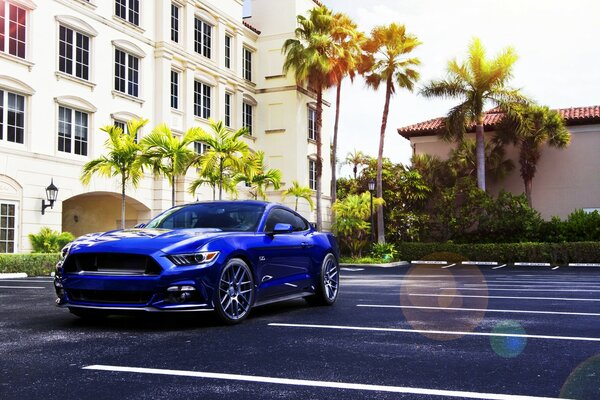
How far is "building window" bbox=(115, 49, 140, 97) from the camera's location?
2652 centimetres

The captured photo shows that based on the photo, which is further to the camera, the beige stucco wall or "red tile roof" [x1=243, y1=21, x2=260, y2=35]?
"red tile roof" [x1=243, y1=21, x2=260, y2=35]

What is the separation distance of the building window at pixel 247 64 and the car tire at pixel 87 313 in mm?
30527

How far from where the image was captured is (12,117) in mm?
21422

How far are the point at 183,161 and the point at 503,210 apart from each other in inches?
Answer: 682

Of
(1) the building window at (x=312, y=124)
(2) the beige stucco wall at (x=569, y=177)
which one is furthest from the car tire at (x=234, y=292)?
(1) the building window at (x=312, y=124)

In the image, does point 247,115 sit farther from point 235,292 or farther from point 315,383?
point 315,383

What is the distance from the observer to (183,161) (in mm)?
22281

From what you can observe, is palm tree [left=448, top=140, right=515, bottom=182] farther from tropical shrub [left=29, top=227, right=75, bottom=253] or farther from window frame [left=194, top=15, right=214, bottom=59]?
tropical shrub [left=29, top=227, right=75, bottom=253]

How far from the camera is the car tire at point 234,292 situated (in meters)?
7.01

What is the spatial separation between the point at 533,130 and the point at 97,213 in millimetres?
21914

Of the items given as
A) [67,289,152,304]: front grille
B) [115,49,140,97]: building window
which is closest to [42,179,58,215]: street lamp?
[115,49,140,97]: building window

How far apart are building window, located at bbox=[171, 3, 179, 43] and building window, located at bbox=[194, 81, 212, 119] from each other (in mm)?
2543

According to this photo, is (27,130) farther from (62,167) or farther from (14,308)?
(14,308)

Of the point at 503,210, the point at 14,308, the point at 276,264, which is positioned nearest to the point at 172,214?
the point at 276,264
